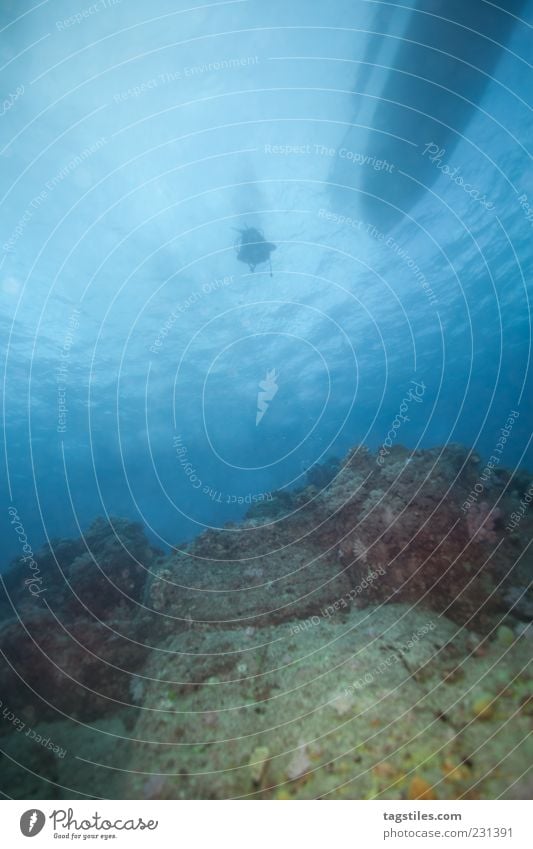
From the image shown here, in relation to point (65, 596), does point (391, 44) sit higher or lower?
higher

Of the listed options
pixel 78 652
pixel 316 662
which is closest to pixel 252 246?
pixel 78 652

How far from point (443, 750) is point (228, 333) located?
3794 centimetres

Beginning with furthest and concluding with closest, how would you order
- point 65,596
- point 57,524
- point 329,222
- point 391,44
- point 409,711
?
point 57,524
point 329,222
point 391,44
point 65,596
point 409,711

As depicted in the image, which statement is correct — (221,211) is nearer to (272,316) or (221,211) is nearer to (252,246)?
(252,246)

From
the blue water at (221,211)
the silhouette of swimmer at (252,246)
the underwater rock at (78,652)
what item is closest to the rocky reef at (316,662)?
the underwater rock at (78,652)

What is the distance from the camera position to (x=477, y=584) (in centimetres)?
565

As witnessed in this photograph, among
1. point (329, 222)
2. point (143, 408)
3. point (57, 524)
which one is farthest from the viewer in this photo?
point (57, 524)

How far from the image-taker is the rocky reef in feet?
12.4
